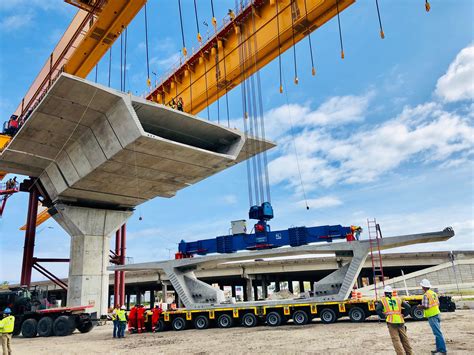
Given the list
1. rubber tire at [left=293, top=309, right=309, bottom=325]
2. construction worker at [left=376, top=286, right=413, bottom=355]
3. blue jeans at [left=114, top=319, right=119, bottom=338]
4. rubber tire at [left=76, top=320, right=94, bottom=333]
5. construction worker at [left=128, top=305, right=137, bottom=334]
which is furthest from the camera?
rubber tire at [left=76, top=320, right=94, bottom=333]

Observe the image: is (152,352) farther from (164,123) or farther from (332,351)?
(164,123)

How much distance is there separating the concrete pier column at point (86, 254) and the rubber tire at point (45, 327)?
235 inches

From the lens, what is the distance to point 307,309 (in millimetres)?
16266

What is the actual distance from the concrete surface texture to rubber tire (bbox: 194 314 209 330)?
1.73 feet

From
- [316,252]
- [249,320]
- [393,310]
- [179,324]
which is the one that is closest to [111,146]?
[179,324]

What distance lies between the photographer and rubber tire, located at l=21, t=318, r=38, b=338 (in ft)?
59.6

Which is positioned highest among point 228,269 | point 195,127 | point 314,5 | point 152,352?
point 314,5

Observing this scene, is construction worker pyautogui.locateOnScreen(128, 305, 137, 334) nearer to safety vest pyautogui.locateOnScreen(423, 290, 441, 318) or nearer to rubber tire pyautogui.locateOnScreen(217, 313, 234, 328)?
rubber tire pyautogui.locateOnScreen(217, 313, 234, 328)

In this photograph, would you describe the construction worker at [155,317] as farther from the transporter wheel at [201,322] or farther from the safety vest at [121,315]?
the safety vest at [121,315]

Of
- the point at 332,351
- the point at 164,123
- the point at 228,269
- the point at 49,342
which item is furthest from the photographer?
the point at 228,269

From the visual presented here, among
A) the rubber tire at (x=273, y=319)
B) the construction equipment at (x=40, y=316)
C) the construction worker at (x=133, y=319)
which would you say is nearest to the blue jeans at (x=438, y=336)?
the rubber tire at (x=273, y=319)

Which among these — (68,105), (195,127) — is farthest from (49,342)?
(195,127)

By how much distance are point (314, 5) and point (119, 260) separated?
23.8 metres

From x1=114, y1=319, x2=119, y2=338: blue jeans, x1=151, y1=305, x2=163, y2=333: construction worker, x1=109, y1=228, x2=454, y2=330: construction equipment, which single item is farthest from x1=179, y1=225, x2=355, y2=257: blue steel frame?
x1=114, y1=319, x2=119, y2=338: blue jeans
